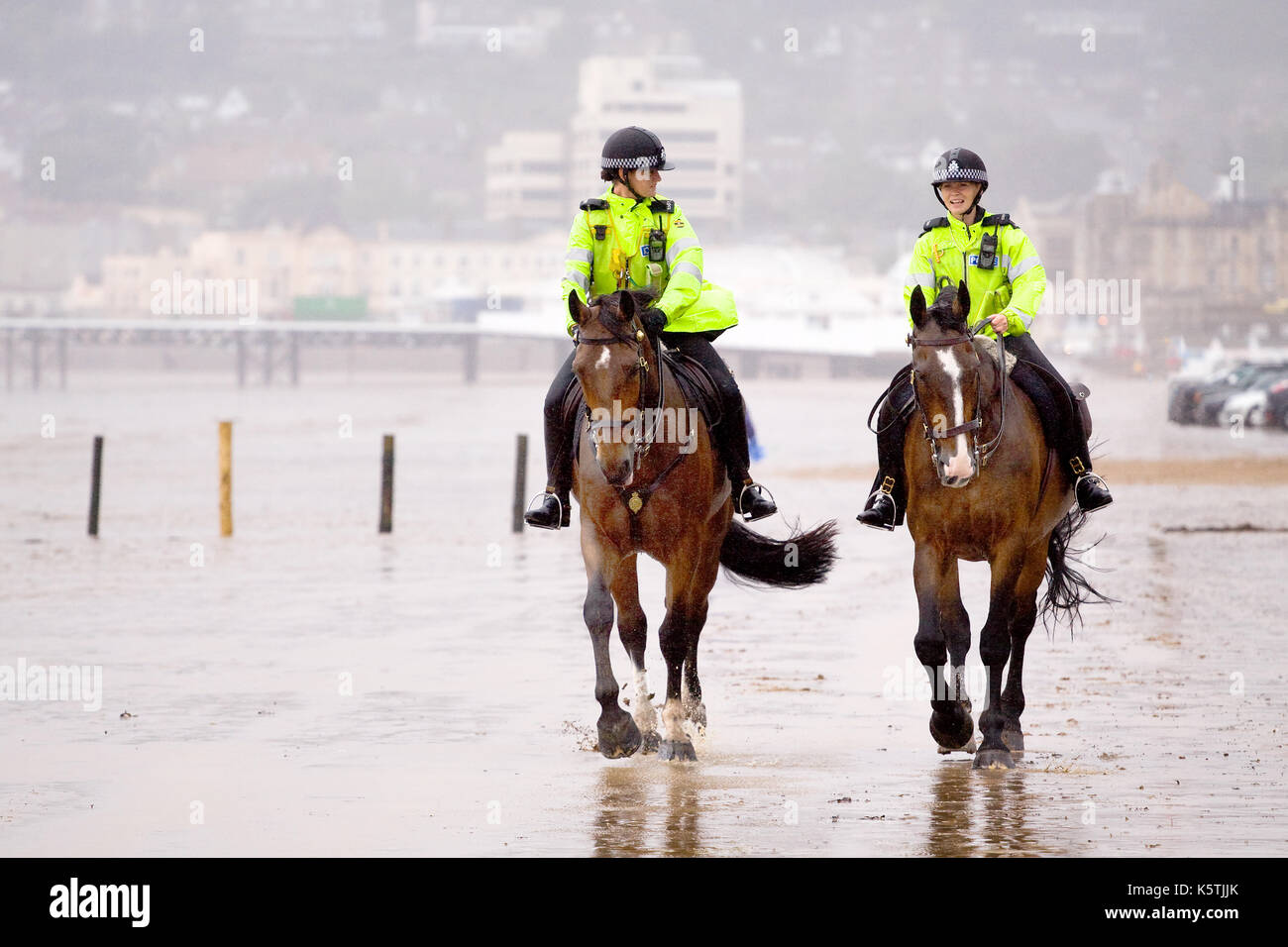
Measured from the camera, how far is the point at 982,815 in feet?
29.2

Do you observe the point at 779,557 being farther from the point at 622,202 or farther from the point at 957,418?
the point at 957,418

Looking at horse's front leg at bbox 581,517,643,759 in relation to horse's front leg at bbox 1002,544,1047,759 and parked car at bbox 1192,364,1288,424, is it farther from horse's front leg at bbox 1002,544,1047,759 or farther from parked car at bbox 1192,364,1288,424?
parked car at bbox 1192,364,1288,424

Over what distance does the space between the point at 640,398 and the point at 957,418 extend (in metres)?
1.46

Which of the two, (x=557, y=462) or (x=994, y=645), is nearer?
(x=994, y=645)

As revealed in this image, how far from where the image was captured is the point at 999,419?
10.0m

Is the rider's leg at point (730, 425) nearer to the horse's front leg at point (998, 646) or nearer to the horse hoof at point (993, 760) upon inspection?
the horse's front leg at point (998, 646)

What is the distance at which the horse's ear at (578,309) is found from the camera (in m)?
10.1

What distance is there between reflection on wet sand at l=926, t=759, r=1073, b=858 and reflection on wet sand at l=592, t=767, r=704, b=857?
3.09ft

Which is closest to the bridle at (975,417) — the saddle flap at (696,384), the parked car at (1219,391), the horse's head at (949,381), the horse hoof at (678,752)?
the horse's head at (949,381)

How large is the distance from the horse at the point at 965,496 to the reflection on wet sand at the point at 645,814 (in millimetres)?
1322

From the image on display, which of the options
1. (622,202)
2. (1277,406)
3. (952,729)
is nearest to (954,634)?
(952,729)

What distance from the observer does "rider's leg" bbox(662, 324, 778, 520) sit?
36.1 ft
